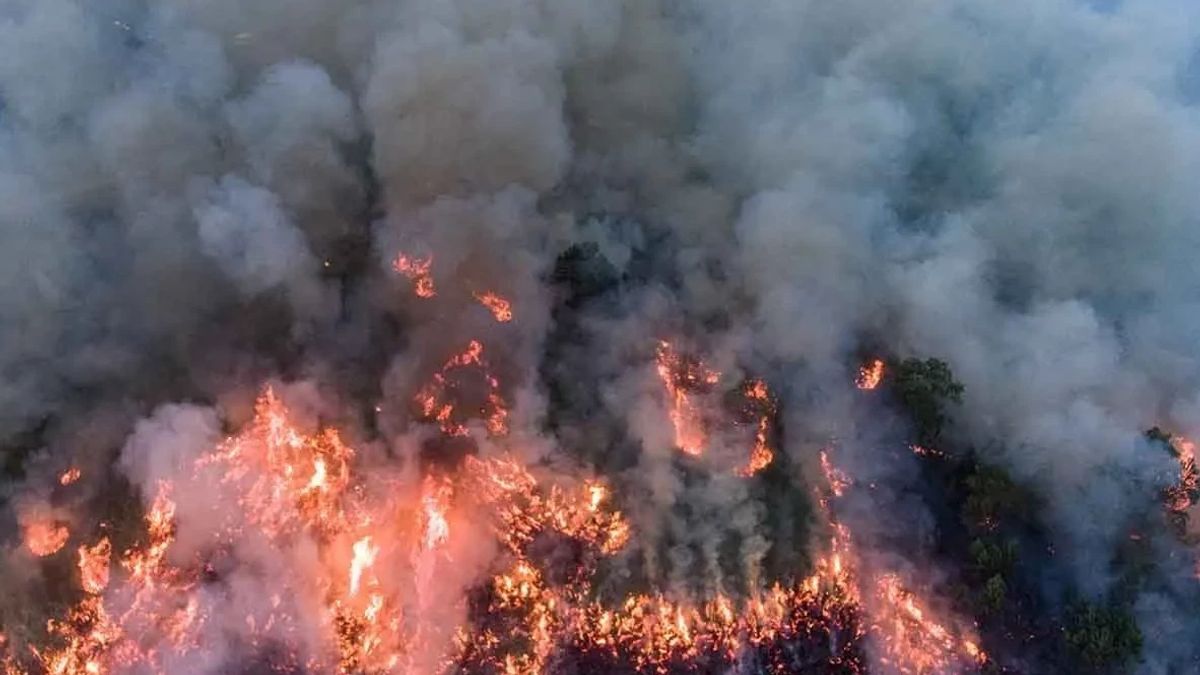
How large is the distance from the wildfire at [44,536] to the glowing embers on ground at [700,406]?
11.8 m

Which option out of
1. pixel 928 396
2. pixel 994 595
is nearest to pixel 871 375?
pixel 928 396

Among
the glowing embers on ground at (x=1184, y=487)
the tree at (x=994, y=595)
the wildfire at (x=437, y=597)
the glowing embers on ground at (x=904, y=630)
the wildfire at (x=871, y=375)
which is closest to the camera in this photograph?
the wildfire at (x=437, y=597)

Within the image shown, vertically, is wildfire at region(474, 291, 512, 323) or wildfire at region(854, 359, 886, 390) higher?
wildfire at region(854, 359, 886, 390)

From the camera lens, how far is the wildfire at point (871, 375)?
22.8 m

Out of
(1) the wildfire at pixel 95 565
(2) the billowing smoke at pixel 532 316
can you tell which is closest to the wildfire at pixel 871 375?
(2) the billowing smoke at pixel 532 316

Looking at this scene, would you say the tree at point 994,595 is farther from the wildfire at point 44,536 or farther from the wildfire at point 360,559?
the wildfire at point 44,536

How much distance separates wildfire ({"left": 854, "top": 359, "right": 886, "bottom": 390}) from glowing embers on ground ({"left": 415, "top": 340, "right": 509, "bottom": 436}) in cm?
749

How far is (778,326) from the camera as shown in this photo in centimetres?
2303

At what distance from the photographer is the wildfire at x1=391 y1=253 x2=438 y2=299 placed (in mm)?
22302

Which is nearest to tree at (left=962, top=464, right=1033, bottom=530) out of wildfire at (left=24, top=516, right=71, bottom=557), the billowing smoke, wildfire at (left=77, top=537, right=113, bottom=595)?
the billowing smoke

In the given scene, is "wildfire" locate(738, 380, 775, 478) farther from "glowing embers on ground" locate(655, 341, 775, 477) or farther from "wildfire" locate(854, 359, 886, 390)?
"wildfire" locate(854, 359, 886, 390)

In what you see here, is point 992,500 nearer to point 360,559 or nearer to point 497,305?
point 497,305

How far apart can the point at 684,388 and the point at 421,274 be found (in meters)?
5.84

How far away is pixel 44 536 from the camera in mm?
20812
